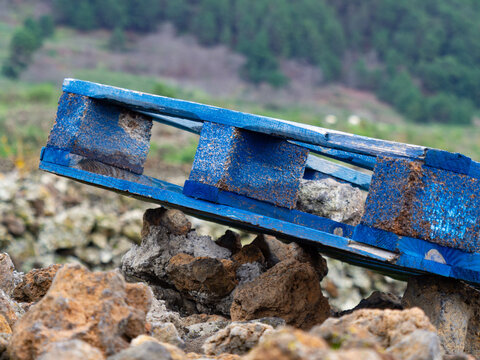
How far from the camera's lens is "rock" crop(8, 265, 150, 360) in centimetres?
240

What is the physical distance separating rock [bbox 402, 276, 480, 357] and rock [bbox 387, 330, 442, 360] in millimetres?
1157

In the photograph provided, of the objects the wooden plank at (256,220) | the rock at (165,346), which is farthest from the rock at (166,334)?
the wooden plank at (256,220)

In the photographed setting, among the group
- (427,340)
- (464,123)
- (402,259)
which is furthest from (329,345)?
(464,123)

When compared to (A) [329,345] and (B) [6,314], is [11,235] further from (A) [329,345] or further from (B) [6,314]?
(A) [329,345]

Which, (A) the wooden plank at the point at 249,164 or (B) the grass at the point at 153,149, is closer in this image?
(A) the wooden plank at the point at 249,164

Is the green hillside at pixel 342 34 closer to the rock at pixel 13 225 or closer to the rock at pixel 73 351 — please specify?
the rock at pixel 13 225

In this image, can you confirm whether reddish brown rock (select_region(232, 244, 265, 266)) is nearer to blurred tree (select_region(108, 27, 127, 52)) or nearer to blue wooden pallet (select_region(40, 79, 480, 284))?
blue wooden pallet (select_region(40, 79, 480, 284))

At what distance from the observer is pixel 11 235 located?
9500 mm

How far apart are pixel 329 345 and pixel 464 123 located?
37941 millimetres

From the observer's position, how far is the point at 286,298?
3.58 m

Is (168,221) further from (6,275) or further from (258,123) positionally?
(258,123)

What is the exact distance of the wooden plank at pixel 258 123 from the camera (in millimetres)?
3225

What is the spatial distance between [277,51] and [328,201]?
41169mm

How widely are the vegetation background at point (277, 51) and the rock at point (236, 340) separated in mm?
31423
